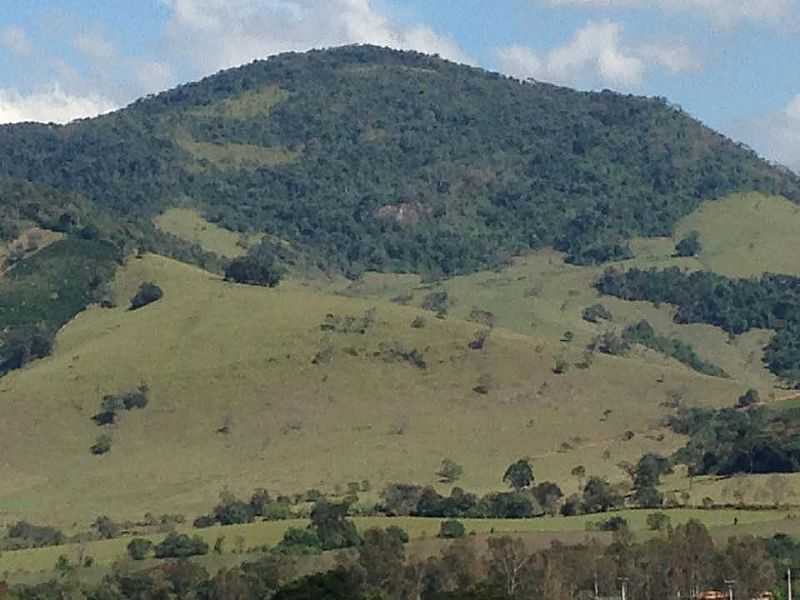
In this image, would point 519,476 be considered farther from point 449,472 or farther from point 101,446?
point 101,446

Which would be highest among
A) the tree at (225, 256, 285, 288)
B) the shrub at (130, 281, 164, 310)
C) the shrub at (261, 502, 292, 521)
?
the tree at (225, 256, 285, 288)

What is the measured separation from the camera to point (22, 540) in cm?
11894

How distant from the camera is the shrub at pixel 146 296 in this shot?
Answer: 563ft

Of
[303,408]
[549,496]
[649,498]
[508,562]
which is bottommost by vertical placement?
[508,562]

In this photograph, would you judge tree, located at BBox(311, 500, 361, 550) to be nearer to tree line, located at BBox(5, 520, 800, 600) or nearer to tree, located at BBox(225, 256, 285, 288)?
tree line, located at BBox(5, 520, 800, 600)

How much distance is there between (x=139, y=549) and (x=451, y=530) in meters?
17.9

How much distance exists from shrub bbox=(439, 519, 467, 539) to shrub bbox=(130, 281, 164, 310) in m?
72.0

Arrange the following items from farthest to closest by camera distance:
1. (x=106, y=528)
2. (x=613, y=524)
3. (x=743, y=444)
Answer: (x=743, y=444), (x=106, y=528), (x=613, y=524)

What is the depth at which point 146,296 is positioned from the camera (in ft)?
564

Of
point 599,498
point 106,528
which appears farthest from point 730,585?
point 106,528

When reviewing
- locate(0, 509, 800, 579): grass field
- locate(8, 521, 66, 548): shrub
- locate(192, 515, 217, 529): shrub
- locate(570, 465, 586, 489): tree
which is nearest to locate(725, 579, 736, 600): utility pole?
locate(0, 509, 800, 579): grass field

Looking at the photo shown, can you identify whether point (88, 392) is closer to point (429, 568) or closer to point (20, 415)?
point (20, 415)

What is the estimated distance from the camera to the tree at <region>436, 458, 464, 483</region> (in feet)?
420

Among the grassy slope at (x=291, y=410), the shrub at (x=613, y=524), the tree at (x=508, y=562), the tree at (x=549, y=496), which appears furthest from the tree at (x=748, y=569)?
the grassy slope at (x=291, y=410)
